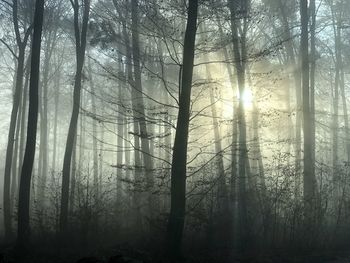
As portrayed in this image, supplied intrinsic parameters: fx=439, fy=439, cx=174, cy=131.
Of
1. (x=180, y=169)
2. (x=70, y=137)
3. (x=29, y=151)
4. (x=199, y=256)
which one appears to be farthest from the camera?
(x=70, y=137)

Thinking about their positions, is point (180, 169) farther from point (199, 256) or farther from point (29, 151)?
point (29, 151)

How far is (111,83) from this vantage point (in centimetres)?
3194

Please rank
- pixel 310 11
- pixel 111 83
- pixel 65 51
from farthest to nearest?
pixel 111 83 < pixel 65 51 < pixel 310 11

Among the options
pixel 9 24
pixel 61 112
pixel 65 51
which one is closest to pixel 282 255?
pixel 9 24

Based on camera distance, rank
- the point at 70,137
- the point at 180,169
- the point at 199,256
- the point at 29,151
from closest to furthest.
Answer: the point at 180,169 < the point at 199,256 < the point at 29,151 < the point at 70,137

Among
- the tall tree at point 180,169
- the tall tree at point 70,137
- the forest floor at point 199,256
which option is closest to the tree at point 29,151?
the forest floor at point 199,256

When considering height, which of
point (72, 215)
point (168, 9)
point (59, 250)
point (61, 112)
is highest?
point (61, 112)

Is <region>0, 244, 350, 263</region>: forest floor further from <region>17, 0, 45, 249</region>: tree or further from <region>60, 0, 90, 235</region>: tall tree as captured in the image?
<region>60, 0, 90, 235</region>: tall tree

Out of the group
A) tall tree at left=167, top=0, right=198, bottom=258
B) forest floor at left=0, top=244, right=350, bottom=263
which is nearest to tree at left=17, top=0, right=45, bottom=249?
forest floor at left=0, top=244, right=350, bottom=263

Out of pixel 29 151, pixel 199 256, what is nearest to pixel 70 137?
pixel 29 151

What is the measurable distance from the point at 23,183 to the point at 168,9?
7.00 metres

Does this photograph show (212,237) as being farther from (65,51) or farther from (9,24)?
(65,51)

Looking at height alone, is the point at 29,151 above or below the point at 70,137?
below

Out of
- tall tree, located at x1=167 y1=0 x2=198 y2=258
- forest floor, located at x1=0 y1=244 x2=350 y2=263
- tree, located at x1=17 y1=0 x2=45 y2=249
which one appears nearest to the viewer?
tall tree, located at x1=167 y1=0 x2=198 y2=258
